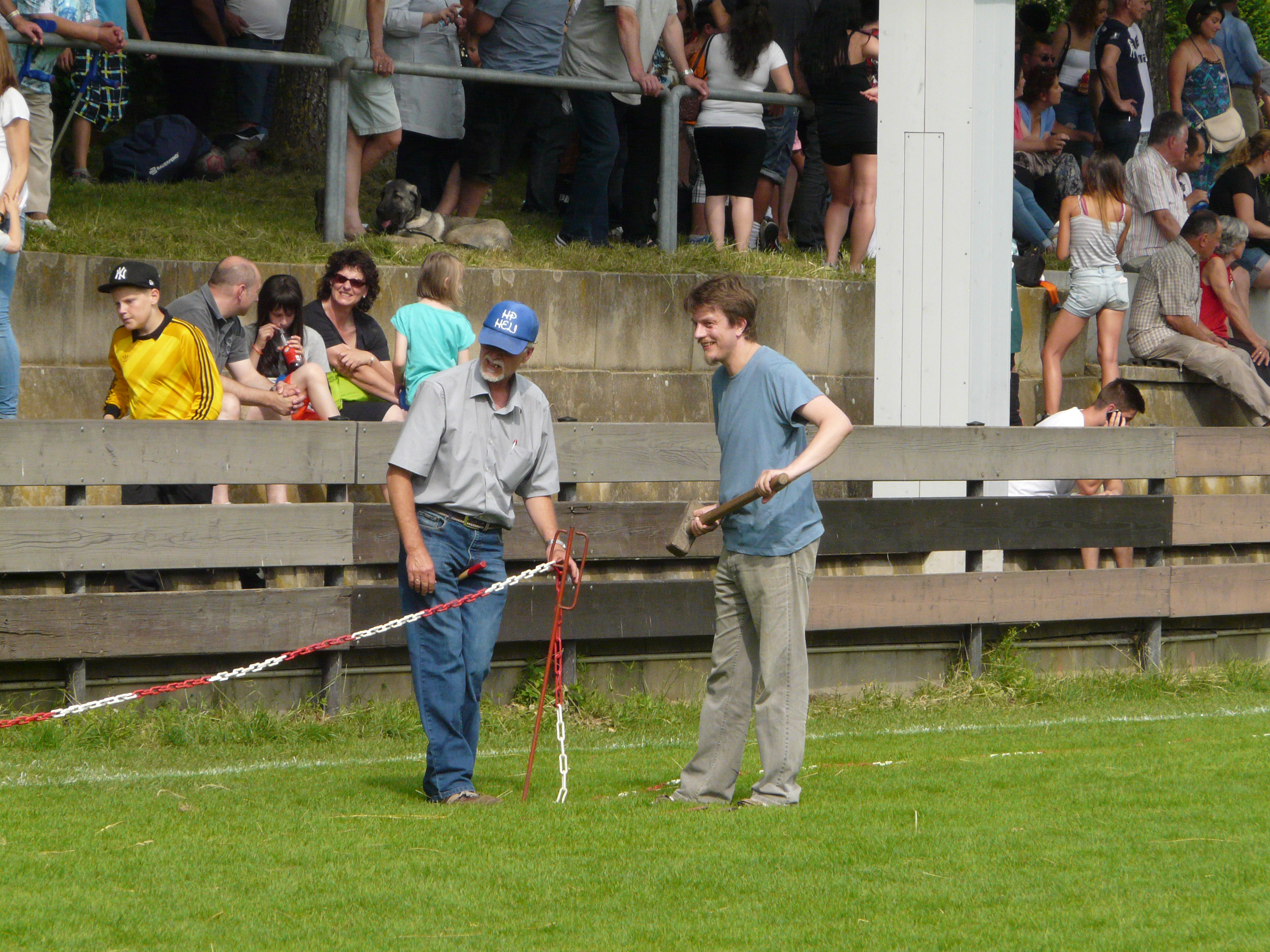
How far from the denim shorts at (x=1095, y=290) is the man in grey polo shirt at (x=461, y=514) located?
6742mm

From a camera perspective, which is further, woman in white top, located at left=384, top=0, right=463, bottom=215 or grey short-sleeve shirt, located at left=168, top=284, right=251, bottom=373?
woman in white top, located at left=384, top=0, right=463, bottom=215

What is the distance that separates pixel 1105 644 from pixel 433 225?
17.5 ft

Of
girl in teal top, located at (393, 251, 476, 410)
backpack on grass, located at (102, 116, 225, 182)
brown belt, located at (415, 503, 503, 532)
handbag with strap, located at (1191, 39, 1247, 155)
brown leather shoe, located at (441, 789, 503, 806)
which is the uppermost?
handbag with strap, located at (1191, 39, 1247, 155)

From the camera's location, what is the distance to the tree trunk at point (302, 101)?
15.2 m

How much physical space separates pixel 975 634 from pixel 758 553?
3950mm

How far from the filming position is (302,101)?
15328mm

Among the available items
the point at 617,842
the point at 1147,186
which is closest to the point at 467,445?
the point at 617,842

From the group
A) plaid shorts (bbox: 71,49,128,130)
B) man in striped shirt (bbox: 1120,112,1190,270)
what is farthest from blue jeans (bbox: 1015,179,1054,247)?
plaid shorts (bbox: 71,49,128,130)

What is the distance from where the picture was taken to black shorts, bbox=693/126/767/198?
40.0 ft

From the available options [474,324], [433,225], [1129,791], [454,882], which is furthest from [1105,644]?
[454,882]

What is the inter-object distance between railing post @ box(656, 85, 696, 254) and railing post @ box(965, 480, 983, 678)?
308 centimetres

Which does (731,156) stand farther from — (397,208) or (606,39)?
(397,208)

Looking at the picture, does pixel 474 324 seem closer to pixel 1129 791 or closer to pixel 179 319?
pixel 179 319

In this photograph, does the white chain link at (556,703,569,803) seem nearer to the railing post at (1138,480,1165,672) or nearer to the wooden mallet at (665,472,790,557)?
the wooden mallet at (665,472,790,557)
